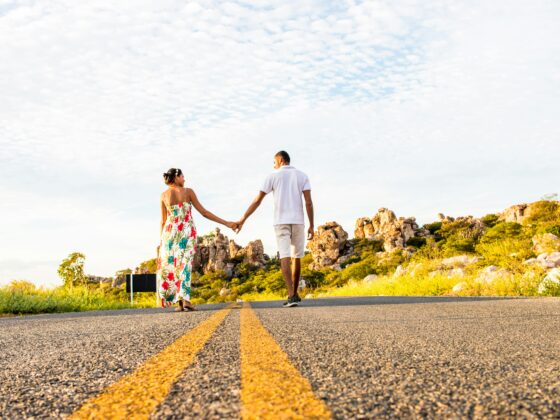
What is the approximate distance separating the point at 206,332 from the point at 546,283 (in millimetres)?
9200

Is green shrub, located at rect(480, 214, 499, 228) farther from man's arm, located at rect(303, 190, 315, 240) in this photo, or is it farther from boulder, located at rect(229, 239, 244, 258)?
man's arm, located at rect(303, 190, 315, 240)

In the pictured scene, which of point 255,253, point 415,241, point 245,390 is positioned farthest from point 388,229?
point 245,390

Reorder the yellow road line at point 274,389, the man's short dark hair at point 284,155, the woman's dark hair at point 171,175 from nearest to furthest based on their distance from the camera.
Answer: the yellow road line at point 274,389 < the woman's dark hair at point 171,175 < the man's short dark hair at point 284,155

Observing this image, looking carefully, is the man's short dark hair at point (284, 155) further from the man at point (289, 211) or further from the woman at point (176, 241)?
the woman at point (176, 241)

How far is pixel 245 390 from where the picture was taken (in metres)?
2.05

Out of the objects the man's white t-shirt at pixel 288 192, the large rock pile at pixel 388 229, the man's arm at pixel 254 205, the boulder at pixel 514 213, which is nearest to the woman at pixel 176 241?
the man's arm at pixel 254 205

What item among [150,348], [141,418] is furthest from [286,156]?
[141,418]

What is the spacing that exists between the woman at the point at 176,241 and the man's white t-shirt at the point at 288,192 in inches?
50.3

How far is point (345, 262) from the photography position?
2675 inches

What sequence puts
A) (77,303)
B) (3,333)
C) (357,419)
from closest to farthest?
(357,419) → (3,333) → (77,303)

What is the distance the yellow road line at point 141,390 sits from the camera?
180cm

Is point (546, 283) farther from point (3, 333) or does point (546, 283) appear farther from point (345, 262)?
point (345, 262)

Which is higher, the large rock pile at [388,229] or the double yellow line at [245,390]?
the large rock pile at [388,229]

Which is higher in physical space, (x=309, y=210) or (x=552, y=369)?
(x=309, y=210)
